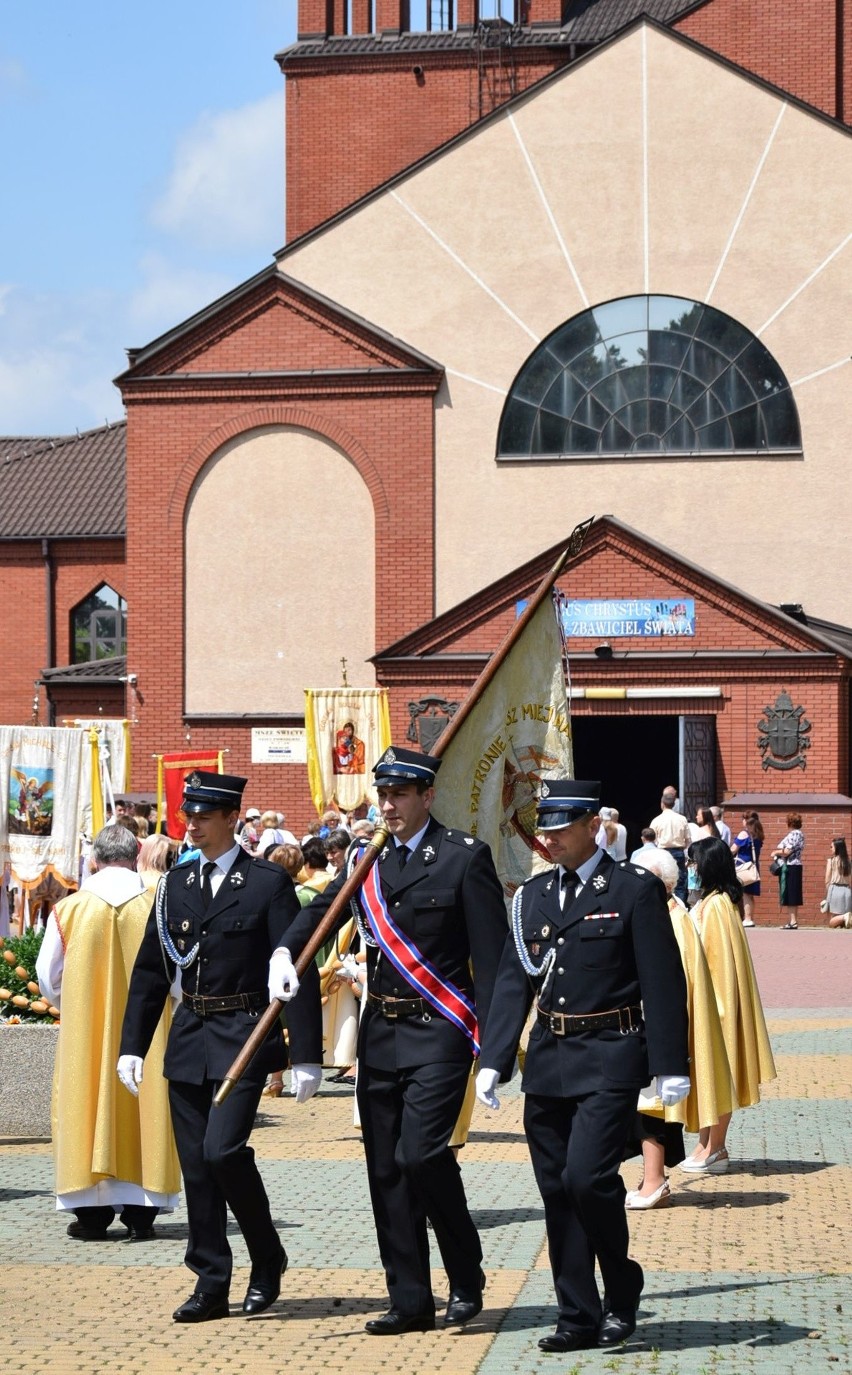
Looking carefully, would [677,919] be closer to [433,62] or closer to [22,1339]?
[22,1339]

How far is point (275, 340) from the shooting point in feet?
112

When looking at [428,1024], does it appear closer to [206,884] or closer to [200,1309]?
[206,884]

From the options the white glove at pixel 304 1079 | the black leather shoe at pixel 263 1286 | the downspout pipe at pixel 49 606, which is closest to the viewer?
the white glove at pixel 304 1079

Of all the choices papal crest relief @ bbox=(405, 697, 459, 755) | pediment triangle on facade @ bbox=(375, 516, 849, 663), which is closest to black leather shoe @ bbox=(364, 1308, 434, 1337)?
pediment triangle on facade @ bbox=(375, 516, 849, 663)

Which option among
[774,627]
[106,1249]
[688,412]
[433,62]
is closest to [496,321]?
[688,412]

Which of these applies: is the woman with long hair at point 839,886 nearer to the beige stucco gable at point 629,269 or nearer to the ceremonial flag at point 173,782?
the beige stucco gable at point 629,269

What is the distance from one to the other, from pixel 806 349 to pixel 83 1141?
86.1 ft

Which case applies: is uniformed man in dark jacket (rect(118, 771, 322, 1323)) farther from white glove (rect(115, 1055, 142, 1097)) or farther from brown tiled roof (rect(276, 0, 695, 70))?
brown tiled roof (rect(276, 0, 695, 70))

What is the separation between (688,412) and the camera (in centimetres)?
3359

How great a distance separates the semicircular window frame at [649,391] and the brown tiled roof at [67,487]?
1257 centimetres

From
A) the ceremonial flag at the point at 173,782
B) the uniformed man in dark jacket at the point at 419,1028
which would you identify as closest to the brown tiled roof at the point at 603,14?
the ceremonial flag at the point at 173,782

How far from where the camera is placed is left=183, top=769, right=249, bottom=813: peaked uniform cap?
7863 mm

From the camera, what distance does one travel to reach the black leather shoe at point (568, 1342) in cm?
700

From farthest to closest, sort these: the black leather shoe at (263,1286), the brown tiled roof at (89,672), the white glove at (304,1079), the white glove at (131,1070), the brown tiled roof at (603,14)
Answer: the brown tiled roof at (603,14) < the brown tiled roof at (89,672) < the white glove at (131,1070) < the black leather shoe at (263,1286) < the white glove at (304,1079)
